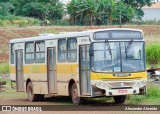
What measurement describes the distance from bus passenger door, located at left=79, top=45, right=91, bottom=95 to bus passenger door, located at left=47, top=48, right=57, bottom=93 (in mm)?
2311

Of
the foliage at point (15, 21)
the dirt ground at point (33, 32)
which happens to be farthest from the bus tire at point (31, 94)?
the foliage at point (15, 21)

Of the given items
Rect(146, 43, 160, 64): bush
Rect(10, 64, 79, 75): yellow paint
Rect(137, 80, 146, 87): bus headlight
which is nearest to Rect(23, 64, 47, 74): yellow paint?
Rect(10, 64, 79, 75): yellow paint

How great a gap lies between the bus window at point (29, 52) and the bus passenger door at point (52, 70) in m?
1.58

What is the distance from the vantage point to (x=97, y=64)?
69.2ft

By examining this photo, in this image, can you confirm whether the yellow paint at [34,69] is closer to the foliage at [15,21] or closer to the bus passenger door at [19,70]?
the bus passenger door at [19,70]

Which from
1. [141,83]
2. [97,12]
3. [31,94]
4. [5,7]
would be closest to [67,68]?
[141,83]

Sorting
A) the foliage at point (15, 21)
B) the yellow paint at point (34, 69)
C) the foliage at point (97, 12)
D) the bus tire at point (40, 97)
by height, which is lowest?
the bus tire at point (40, 97)

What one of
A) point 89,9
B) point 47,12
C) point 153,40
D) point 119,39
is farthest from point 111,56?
point 47,12

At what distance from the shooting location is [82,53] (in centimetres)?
2183

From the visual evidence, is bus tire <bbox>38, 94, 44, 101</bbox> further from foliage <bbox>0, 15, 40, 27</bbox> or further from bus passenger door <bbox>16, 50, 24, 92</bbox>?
foliage <bbox>0, 15, 40, 27</bbox>

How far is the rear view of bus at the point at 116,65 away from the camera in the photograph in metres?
20.9

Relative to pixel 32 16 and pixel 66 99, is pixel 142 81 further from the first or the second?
pixel 32 16

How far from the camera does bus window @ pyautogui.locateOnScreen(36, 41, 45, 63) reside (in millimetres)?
Answer: 24750

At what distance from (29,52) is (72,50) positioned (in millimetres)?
3979
